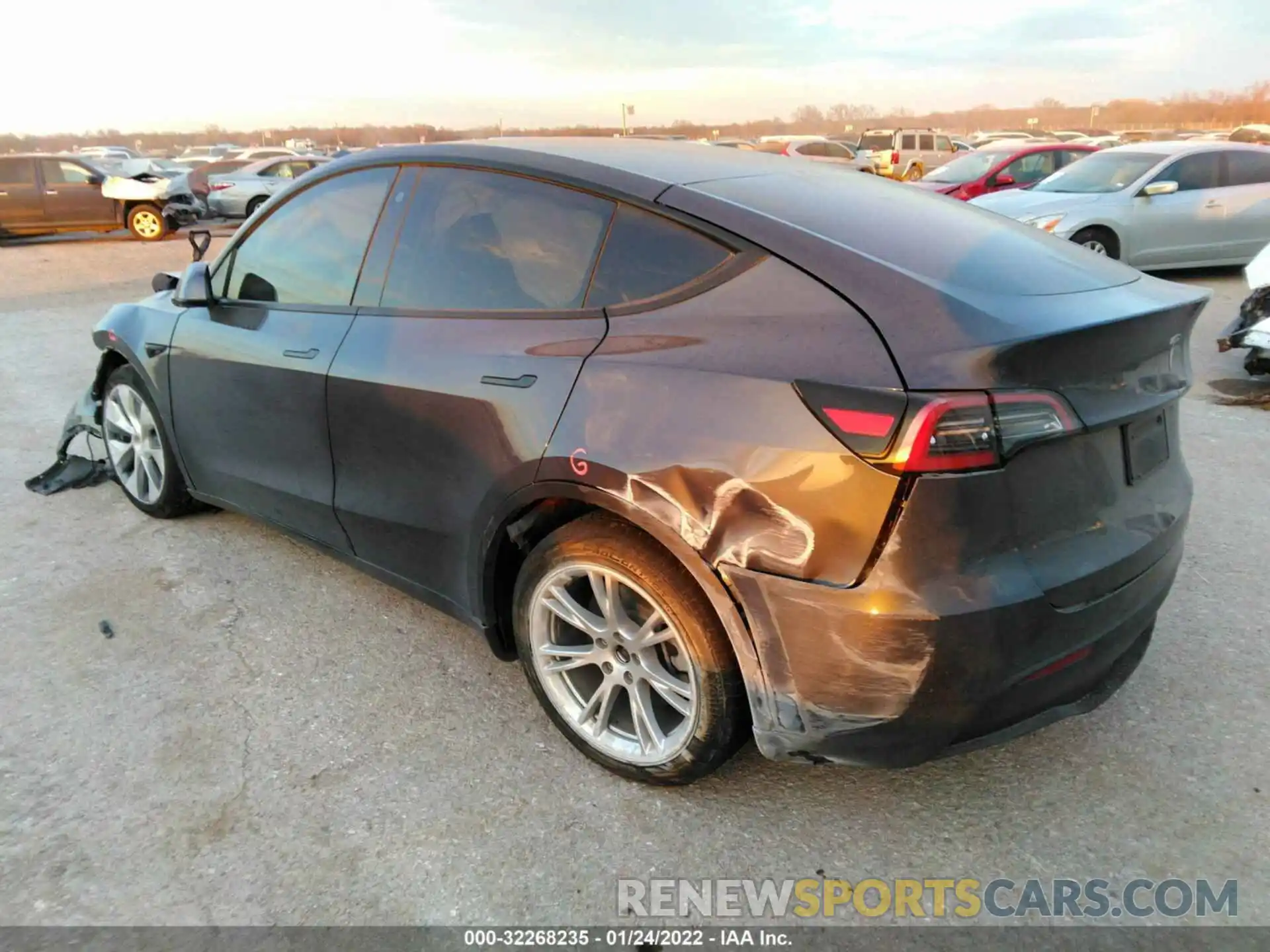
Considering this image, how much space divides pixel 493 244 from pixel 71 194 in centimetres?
1822

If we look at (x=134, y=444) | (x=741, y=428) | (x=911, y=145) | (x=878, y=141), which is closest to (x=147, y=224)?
(x=134, y=444)

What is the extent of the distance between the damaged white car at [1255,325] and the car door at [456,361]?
5386 millimetres

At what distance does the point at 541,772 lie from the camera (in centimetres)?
249

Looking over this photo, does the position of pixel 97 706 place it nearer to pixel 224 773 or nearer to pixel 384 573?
pixel 224 773

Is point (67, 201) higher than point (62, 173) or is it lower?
lower

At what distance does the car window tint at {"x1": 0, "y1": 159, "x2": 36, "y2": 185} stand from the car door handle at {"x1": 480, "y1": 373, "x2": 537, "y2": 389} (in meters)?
18.7

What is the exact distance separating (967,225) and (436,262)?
1.62 m

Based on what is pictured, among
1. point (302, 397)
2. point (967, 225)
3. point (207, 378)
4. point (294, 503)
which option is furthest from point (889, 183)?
point (207, 378)

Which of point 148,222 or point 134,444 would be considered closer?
point 134,444

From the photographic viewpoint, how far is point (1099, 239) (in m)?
9.59

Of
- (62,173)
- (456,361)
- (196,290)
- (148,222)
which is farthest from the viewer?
(148,222)

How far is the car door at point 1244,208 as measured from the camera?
997 centimetres

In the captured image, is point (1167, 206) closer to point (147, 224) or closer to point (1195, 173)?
point (1195, 173)

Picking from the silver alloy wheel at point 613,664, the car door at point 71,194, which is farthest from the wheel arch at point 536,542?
the car door at point 71,194
